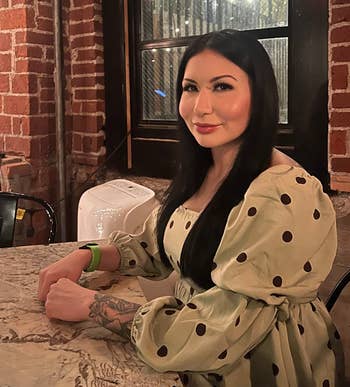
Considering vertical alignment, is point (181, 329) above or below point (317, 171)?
below

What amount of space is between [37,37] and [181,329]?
2.15 m

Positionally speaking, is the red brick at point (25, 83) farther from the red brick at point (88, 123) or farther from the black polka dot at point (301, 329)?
the black polka dot at point (301, 329)

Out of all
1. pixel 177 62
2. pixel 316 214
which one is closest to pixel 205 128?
pixel 316 214

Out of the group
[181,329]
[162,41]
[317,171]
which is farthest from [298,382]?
[162,41]

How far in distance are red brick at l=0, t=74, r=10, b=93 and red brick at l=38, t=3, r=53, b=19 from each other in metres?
0.35

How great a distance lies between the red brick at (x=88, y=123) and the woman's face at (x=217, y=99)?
5.47ft

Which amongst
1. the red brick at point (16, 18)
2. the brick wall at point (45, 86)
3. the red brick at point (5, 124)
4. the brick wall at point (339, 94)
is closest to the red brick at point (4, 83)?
the brick wall at point (45, 86)

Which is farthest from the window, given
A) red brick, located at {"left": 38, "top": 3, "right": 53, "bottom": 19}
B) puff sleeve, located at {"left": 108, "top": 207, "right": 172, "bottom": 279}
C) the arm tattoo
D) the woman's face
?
the arm tattoo

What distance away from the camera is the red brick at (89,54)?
2.78 metres

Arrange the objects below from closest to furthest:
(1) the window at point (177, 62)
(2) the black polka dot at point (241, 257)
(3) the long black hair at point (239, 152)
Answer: (2) the black polka dot at point (241, 257) < (3) the long black hair at point (239, 152) < (1) the window at point (177, 62)

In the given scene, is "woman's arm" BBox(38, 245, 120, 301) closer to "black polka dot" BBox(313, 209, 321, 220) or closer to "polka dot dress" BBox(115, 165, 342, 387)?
"polka dot dress" BBox(115, 165, 342, 387)

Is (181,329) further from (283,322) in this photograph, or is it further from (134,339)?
(283,322)

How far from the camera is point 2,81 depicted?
2.85 m

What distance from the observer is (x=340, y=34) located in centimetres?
187
